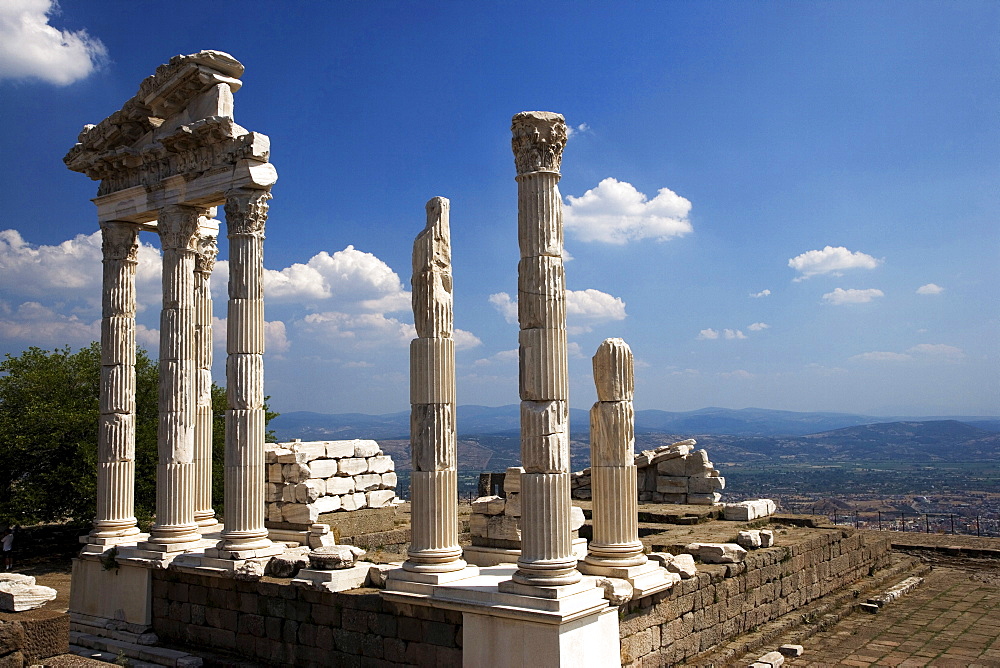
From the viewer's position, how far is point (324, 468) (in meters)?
21.3

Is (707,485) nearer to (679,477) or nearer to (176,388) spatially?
(679,477)

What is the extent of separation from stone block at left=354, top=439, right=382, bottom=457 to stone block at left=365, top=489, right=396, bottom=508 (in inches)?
41.6

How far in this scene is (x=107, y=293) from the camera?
17703mm

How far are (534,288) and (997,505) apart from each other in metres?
65.4

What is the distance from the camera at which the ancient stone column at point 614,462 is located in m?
A: 12.2

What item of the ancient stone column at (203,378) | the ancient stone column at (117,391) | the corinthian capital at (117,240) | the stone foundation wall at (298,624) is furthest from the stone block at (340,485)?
the corinthian capital at (117,240)

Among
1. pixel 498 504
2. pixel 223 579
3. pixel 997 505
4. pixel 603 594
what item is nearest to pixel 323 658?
pixel 223 579

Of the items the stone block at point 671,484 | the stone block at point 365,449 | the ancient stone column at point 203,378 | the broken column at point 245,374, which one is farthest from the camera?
the stone block at point 671,484

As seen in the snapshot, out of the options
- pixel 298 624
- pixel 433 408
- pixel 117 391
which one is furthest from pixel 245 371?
pixel 433 408

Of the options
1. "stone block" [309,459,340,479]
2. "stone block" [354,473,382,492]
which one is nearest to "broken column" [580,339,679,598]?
"stone block" [309,459,340,479]

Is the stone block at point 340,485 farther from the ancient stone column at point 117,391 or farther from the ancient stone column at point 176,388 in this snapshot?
the ancient stone column at point 176,388

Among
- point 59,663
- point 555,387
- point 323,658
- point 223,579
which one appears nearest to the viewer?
point 59,663

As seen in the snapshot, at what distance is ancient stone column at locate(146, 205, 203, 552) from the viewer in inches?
629

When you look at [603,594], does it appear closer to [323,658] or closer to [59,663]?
[323,658]
